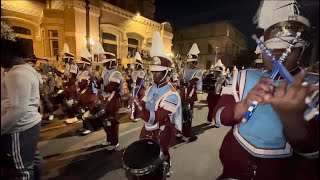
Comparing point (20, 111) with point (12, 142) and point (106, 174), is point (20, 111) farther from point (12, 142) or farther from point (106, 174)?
point (106, 174)

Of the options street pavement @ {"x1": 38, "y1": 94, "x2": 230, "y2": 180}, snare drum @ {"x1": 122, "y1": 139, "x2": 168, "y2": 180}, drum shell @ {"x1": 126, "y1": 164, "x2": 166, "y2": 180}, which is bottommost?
street pavement @ {"x1": 38, "y1": 94, "x2": 230, "y2": 180}

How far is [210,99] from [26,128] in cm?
687

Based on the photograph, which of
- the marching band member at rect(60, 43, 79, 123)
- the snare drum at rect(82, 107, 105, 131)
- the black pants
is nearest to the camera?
the black pants

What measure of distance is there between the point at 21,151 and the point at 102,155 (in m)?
2.64

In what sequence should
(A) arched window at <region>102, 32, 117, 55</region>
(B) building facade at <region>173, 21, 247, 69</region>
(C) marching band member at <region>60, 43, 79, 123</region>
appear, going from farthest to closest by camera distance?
(B) building facade at <region>173, 21, 247, 69</region>, (A) arched window at <region>102, 32, 117, 55</region>, (C) marching band member at <region>60, 43, 79, 123</region>

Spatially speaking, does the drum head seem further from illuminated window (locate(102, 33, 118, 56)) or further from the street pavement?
illuminated window (locate(102, 33, 118, 56))

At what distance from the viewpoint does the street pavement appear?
417 cm

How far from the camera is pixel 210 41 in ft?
140

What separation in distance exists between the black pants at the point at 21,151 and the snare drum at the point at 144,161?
122 cm

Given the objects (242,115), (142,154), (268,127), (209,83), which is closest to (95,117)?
(142,154)

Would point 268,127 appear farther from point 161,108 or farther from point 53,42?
point 53,42

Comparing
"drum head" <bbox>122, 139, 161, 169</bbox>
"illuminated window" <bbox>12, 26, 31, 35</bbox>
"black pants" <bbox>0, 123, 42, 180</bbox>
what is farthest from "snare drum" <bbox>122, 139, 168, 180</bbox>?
"illuminated window" <bbox>12, 26, 31, 35</bbox>

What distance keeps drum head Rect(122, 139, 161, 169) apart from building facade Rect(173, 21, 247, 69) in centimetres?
4044

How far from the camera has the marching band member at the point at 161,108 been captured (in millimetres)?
3251
